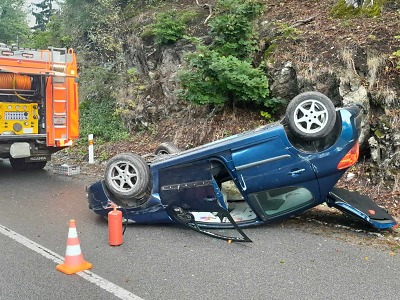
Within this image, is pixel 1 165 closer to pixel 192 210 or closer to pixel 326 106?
pixel 192 210

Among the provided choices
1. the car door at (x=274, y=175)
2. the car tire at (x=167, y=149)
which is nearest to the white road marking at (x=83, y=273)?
the car door at (x=274, y=175)

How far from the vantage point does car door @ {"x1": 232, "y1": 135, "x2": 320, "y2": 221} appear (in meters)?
4.70

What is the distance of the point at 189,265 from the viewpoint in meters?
4.21

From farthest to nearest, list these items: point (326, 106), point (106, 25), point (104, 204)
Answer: point (106, 25) < point (104, 204) < point (326, 106)

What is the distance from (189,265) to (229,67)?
5.28 m

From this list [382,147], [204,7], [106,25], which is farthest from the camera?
[106,25]

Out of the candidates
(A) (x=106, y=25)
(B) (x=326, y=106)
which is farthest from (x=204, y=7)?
(B) (x=326, y=106)

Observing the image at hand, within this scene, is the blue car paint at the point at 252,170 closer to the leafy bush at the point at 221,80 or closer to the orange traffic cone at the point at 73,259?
the orange traffic cone at the point at 73,259

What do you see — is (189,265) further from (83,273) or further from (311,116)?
(311,116)

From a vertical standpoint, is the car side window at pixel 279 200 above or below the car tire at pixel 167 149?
below

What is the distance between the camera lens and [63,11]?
17250mm

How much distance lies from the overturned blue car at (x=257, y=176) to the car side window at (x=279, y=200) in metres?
0.01

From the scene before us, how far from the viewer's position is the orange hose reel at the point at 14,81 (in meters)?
8.90

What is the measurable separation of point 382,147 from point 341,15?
429cm
